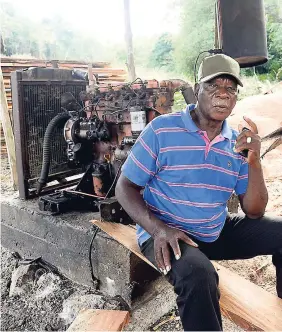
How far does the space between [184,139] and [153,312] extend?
144 centimetres

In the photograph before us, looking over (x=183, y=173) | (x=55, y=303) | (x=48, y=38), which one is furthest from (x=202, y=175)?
(x=48, y=38)

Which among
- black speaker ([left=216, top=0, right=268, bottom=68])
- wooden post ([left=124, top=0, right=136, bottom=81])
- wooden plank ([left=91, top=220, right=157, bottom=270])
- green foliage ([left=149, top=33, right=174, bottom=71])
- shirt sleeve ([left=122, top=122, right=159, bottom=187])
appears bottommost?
wooden plank ([left=91, top=220, right=157, bottom=270])

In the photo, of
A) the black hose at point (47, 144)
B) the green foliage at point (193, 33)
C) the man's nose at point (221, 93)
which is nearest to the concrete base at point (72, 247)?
the black hose at point (47, 144)

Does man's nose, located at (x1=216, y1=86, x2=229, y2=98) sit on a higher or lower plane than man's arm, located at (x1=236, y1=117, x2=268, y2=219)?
higher

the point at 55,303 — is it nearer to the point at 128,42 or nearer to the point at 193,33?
the point at 128,42

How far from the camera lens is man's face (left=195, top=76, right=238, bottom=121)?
2053 mm

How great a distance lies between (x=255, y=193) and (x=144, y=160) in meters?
0.71

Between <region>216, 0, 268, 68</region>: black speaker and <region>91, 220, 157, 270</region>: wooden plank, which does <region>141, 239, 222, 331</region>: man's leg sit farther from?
<region>216, 0, 268, 68</region>: black speaker

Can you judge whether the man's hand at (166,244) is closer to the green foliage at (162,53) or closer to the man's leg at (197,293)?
the man's leg at (197,293)

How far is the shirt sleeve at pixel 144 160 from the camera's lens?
2039mm

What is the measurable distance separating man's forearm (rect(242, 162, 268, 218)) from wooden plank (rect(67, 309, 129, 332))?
1162 mm

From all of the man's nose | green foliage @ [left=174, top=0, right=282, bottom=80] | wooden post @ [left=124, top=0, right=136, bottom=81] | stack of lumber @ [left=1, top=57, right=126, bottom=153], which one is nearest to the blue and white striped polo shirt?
the man's nose

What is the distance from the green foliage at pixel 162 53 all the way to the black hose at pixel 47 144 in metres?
16.2

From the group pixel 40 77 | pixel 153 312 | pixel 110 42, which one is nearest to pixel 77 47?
pixel 110 42
